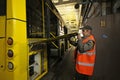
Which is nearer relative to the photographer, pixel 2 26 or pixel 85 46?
pixel 2 26

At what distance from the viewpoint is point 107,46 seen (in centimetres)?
439

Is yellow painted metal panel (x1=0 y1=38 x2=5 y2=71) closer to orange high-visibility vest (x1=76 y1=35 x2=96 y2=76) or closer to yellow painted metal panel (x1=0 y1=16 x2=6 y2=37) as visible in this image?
yellow painted metal panel (x1=0 y1=16 x2=6 y2=37)

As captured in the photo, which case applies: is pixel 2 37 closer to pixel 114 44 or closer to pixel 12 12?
pixel 12 12

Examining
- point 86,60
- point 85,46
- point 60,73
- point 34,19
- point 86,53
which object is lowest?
point 60,73

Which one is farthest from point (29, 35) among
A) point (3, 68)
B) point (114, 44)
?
point (114, 44)

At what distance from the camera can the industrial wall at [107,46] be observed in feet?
13.5

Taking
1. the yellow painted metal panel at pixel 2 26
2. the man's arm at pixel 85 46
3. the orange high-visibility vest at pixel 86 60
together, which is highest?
the yellow painted metal panel at pixel 2 26

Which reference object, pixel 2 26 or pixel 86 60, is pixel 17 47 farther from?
pixel 86 60

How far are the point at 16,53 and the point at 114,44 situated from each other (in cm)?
272

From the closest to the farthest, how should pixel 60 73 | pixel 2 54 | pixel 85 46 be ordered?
1. pixel 2 54
2. pixel 85 46
3. pixel 60 73

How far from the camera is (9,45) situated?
259 centimetres

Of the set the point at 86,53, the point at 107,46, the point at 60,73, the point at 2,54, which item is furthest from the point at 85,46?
the point at 60,73

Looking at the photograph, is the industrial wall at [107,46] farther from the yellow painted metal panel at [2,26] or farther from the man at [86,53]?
the yellow painted metal panel at [2,26]

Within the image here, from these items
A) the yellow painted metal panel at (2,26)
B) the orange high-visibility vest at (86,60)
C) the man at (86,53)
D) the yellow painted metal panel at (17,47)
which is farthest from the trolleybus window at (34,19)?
the orange high-visibility vest at (86,60)
